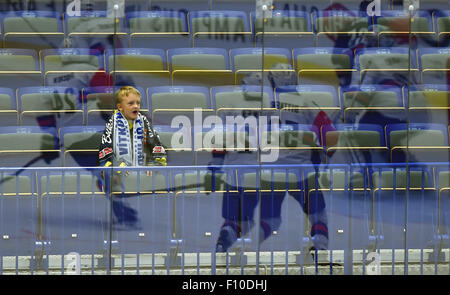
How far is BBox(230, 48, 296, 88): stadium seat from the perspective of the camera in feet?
13.0

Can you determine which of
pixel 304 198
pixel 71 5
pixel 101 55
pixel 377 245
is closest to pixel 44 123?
pixel 101 55

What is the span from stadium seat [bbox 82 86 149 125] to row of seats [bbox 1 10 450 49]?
52cm

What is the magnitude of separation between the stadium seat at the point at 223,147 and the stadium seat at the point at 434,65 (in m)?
1.12

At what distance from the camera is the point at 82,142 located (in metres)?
3.42

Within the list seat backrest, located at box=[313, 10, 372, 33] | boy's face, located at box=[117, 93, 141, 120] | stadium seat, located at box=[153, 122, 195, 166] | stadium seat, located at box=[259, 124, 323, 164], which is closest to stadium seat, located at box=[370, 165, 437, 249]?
stadium seat, located at box=[259, 124, 323, 164]

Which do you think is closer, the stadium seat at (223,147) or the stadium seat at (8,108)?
the stadium seat at (223,147)

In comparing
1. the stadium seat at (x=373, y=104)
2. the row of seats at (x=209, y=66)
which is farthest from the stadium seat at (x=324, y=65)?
the stadium seat at (x=373, y=104)

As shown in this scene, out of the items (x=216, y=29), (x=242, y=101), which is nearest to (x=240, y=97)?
(x=242, y=101)

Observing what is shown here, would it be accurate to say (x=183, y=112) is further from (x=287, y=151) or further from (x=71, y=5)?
(x=71, y=5)

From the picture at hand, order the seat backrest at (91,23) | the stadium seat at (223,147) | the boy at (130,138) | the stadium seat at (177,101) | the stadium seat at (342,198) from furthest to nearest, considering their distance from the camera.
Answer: the seat backrest at (91,23)
the stadium seat at (177,101)
the stadium seat at (223,147)
the boy at (130,138)
the stadium seat at (342,198)

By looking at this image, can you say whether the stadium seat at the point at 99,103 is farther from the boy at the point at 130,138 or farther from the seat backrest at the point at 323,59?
the seat backrest at the point at 323,59

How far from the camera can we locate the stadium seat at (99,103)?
3615mm

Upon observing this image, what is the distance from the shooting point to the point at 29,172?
2.88m

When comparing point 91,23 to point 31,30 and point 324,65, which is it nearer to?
point 31,30
